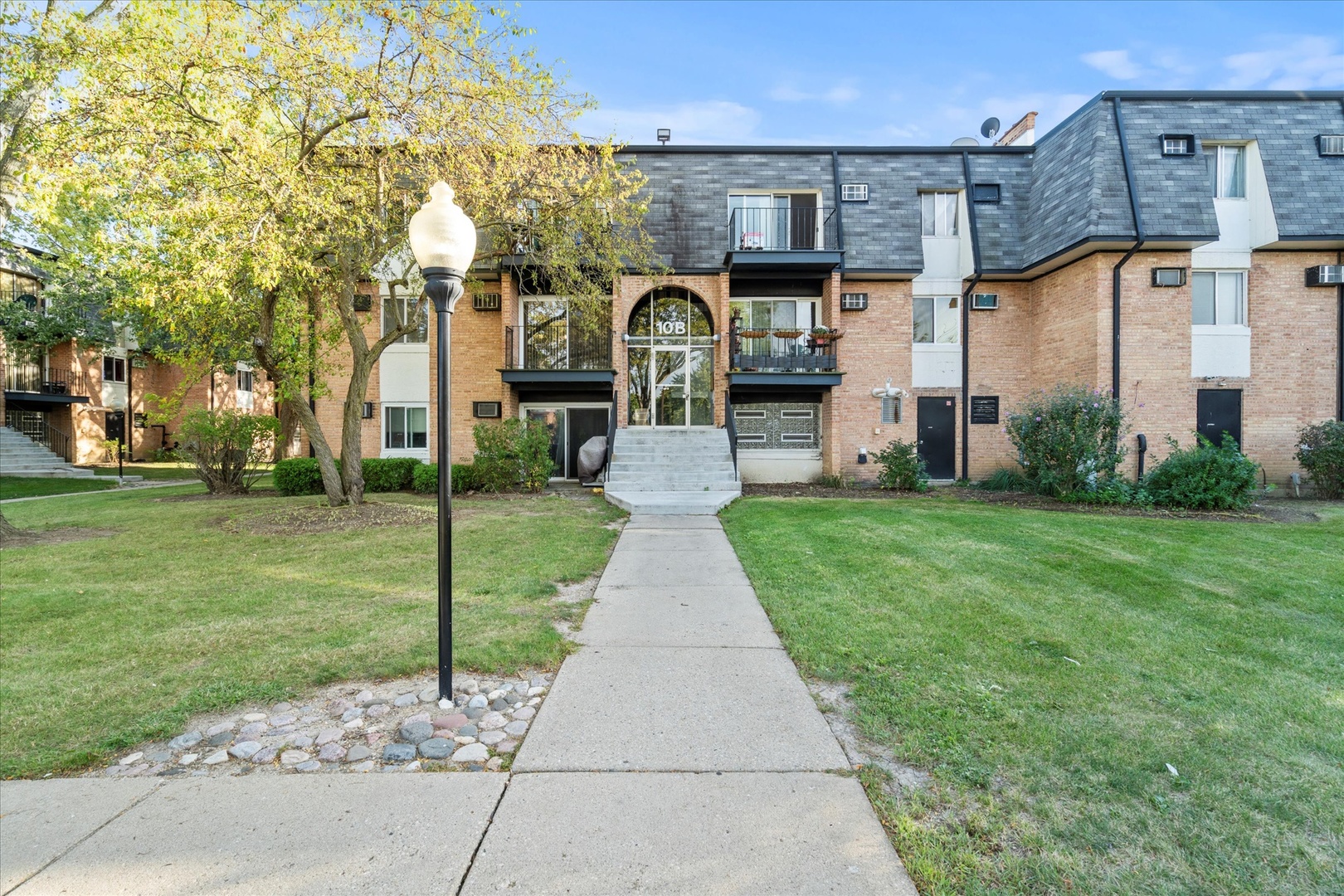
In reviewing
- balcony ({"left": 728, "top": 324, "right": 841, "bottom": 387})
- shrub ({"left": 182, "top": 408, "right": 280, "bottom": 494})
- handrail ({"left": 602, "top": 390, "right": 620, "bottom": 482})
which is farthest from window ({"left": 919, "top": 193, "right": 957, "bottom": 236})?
shrub ({"left": 182, "top": 408, "right": 280, "bottom": 494})

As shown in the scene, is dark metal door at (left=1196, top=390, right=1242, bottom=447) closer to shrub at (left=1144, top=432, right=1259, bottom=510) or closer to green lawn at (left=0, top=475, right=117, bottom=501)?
shrub at (left=1144, top=432, right=1259, bottom=510)

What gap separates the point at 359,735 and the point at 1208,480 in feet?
43.2

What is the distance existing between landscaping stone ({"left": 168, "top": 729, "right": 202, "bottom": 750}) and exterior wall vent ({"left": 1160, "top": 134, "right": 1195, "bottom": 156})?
18.1 meters

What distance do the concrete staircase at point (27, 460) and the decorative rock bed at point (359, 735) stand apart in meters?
23.6

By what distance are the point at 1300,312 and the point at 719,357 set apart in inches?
504

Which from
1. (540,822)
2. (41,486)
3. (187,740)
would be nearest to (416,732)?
(540,822)

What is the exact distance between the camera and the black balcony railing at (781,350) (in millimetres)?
14375

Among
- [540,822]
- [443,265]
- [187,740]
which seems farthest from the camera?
[443,265]

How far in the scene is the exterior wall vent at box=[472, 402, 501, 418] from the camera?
1533 cm

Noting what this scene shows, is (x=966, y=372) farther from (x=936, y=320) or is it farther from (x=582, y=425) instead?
(x=582, y=425)

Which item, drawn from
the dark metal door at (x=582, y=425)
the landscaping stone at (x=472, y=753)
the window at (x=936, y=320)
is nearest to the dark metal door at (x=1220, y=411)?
the window at (x=936, y=320)

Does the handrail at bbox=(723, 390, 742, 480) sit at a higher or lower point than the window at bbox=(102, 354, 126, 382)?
lower

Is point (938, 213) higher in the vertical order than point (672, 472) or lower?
higher

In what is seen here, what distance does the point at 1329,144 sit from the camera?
12852 mm
